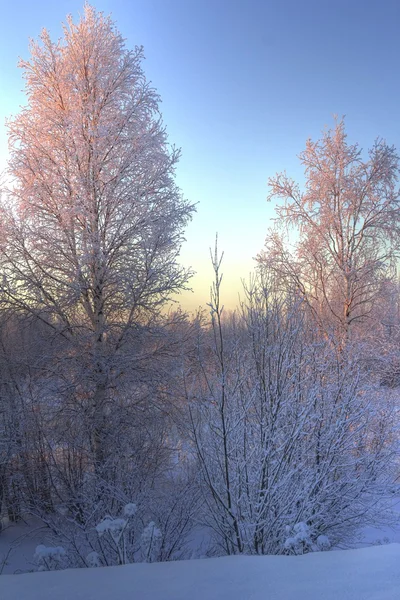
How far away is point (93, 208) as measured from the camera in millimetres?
7379

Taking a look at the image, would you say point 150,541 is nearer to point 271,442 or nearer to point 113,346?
point 271,442

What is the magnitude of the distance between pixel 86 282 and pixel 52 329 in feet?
3.68

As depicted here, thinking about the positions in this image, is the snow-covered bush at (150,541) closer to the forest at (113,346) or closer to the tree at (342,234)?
the forest at (113,346)

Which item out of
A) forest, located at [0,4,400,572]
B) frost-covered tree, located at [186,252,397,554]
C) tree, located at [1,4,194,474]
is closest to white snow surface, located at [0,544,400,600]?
frost-covered tree, located at [186,252,397,554]

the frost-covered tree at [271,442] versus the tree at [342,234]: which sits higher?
the tree at [342,234]

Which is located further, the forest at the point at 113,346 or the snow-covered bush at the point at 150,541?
the forest at the point at 113,346

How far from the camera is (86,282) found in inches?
288

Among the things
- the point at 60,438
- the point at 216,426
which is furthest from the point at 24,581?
the point at 60,438

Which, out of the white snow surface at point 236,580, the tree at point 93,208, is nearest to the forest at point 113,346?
the tree at point 93,208

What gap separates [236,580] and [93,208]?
6.37 m

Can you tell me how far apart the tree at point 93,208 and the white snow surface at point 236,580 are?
436 centimetres

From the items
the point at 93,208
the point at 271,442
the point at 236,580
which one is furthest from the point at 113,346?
the point at 236,580

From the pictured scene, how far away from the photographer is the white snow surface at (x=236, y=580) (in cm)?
217

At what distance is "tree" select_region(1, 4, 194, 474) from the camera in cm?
720
